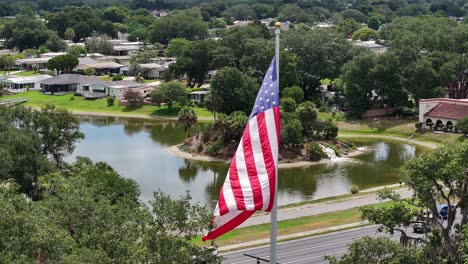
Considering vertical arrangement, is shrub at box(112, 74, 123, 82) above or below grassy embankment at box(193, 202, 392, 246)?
above

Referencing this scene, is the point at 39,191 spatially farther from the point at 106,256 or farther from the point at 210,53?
the point at 210,53

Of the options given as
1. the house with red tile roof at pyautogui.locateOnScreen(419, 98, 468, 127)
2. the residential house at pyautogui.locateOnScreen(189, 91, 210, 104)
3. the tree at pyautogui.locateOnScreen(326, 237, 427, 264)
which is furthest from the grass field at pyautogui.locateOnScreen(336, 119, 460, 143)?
the tree at pyautogui.locateOnScreen(326, 237, 427, 264)

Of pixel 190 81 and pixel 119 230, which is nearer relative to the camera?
pixel 119 230

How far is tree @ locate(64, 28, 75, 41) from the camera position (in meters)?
176

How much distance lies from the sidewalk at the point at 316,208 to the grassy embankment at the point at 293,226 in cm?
86

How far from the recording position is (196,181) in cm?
6750

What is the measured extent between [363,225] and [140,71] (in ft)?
281

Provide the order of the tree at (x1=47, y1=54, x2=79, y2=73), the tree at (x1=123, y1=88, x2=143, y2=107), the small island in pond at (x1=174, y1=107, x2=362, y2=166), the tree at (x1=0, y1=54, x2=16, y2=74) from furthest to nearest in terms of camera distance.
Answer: the tree at (x1=0, y1=54, x2=16, y2=74)
the tree at (x1=47, y1=54, x2=79, y2=73)
the tree at (x1=123, y1=88, x2=143, y2=107)
the small island in pond at (x1=174, y1=107, x2=362, y2=166)

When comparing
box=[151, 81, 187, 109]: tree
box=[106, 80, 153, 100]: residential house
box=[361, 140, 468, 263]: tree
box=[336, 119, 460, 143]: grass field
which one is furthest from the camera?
box=[106, 80, 153, 100]: residential house

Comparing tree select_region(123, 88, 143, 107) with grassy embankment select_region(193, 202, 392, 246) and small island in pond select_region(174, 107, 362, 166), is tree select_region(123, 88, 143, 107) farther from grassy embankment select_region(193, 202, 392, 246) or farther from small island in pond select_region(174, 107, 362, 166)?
grassy embankment select_region(193, 202, 392, 246)

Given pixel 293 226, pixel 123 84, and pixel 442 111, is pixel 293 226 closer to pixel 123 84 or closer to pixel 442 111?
pixel 442 111

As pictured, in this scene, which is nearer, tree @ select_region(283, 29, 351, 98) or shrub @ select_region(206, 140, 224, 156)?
shrub @ select_region(206, 140, 224, 156)

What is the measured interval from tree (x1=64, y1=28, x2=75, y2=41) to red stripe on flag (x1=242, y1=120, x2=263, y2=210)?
523 ft

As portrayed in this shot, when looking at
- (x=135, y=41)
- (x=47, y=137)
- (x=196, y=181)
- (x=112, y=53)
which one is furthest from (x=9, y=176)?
(x=135, y=41)
